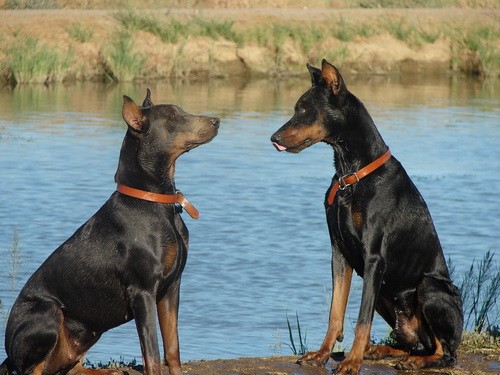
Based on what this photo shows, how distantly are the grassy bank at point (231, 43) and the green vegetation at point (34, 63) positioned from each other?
1.0 inches

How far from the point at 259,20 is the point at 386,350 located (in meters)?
26.1

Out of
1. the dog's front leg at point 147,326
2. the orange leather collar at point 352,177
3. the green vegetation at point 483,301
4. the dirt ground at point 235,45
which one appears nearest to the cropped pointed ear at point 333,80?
the orange leather collar at point 352,177

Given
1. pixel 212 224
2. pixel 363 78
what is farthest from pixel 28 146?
pixel 363 78

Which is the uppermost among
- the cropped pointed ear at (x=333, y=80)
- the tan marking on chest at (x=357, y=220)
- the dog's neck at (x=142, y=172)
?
the cropped pointed ear at (x=333, y=80)

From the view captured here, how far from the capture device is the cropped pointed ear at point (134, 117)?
6688 millimetres

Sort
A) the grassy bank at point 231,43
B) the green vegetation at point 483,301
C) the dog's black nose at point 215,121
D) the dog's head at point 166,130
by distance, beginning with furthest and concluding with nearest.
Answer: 1. the grassy bank at point 231,43
2. the green vegetation at point 483,301
3. the dog's black nose at point 215,121
4. the dog's head at point 166,130

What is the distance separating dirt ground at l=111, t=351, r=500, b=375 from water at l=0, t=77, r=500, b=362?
1416 mm

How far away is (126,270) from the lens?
21.6 feet

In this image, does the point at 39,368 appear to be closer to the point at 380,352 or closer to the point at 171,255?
the point at 171,255

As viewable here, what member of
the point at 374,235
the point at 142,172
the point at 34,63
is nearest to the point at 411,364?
the point at 374,235

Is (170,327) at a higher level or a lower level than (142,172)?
lower

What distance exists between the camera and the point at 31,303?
6605 millimetres

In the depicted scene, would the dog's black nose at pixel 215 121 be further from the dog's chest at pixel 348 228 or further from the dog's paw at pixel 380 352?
the dog's paw at pixel 380 352

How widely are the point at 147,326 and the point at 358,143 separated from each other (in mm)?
1686
